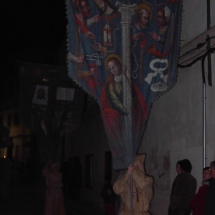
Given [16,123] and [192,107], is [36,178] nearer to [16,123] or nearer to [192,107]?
[16,123]

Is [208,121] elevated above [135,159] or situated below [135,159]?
above

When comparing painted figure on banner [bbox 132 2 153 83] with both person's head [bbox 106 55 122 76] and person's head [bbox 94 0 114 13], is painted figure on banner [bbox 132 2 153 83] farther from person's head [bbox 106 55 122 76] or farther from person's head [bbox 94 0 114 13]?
person's head [bbox 94 0 114 13]

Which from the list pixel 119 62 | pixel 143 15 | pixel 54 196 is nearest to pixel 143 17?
pixel 143 15

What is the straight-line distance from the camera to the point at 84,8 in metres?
8.65

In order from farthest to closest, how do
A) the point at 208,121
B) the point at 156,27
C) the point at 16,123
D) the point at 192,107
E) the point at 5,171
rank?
the point at 16,123 → the point at 5,171 → the point at 192,107 → the point at 208,121 → the point at 156,27

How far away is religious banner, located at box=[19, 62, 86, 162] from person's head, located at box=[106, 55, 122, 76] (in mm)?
7377

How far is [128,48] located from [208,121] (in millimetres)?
2350

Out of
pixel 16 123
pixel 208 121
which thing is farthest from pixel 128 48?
pixel 16 123

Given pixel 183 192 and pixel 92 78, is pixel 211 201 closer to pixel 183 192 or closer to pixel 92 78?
pixel 183 192

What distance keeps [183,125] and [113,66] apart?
3128 mm

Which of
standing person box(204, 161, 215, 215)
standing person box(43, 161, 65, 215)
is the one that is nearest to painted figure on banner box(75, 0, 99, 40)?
standing person box(204, 161, 215, 215)

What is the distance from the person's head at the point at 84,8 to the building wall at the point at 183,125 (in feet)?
9.01

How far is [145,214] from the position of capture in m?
8.38

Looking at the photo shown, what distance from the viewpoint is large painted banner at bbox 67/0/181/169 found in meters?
8.34
